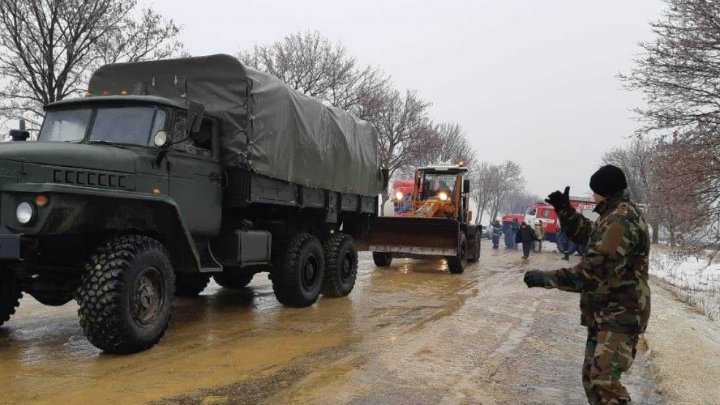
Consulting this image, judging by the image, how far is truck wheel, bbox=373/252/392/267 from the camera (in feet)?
50.3

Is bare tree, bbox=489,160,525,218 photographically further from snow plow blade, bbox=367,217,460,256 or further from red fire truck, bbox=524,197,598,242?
snow plow blade, bbox=367,217,460,256

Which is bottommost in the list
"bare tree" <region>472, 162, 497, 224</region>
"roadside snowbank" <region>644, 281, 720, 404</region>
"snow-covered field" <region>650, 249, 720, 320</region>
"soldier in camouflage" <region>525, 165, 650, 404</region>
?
"snow-covered field" <region>650, 249, 720, 320</region>

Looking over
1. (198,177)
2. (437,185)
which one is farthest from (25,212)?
(437,185)

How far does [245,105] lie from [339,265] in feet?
11.3

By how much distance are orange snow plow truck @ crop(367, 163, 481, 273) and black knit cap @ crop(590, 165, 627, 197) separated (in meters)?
9.20

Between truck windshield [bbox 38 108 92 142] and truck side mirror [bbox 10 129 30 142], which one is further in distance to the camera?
truck side mirror [bbox 10 129 30 142]

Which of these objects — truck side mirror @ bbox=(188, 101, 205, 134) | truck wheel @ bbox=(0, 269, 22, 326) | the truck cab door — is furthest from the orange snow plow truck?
truck wheel @ bbox=(0, 269, 22, 326)

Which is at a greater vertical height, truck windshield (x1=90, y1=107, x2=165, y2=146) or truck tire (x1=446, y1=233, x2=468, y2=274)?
truck windshield (x1=90, y1=107, x2=165, y2=146)

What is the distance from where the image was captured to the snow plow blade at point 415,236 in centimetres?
1396

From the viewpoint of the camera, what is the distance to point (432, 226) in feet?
46.2

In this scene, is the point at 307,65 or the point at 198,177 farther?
the point at 307,65

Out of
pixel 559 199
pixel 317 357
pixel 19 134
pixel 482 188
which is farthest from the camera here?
pixel 482 188

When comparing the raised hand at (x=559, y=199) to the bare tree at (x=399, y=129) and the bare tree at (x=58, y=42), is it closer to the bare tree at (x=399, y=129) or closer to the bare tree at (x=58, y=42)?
the bare tree at (x=58, y=42)

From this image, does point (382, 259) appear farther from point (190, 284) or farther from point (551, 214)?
point (551, 214)
